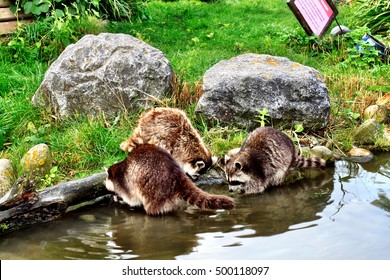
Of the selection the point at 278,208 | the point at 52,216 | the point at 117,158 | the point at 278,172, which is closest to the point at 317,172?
the point at 278,172

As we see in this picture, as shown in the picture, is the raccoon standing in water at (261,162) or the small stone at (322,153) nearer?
the raccoon standing in water at (261,162)

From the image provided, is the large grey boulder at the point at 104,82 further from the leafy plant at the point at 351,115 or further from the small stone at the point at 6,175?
the leafy plant at the point at 351,115

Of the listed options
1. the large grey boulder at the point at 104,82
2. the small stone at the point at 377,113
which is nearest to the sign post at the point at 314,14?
the small stone at the point at 377,113

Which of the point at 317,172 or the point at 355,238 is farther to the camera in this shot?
the point at 317,172

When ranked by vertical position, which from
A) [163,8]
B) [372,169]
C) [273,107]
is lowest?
[372,169]

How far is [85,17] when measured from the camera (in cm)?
1055

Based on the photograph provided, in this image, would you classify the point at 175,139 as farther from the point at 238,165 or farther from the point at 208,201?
the point at 208,201

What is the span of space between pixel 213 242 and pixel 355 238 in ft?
4.26

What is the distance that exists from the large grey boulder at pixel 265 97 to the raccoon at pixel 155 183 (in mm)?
1760

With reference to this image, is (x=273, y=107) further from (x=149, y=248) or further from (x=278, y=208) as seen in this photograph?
(x=149, y=248)

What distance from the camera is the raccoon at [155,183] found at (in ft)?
19.5

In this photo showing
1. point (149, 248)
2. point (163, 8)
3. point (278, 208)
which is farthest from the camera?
point (163, 8)

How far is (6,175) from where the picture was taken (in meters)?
6.66

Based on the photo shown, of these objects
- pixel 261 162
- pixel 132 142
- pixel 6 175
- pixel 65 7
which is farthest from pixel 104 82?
pixel 65 7
